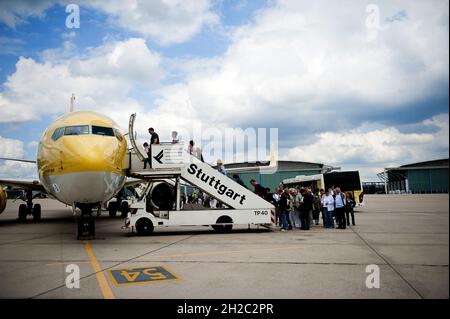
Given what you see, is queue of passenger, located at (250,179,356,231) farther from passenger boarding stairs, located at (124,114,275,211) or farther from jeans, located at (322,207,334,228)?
passenger boarding stairs, located at (124,114,275,211)

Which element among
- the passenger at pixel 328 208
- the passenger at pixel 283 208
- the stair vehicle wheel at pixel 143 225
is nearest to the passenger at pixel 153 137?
the stair vehicle wheel at pixel 143 225

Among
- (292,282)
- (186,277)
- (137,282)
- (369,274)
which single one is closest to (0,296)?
(137,282)

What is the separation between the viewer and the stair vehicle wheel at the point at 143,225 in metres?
12.4

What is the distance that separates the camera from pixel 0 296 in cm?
493

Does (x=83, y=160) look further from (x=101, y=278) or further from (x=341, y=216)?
(x=341, y=216)

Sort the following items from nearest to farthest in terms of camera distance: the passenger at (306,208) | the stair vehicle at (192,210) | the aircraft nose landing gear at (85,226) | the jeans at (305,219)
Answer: the aircraft nose landing gear at (85,226), the stair vehicle at (192,210), the passenger at (306,208), the jeans at (305,219)

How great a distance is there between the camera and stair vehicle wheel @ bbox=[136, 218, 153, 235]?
12398mm

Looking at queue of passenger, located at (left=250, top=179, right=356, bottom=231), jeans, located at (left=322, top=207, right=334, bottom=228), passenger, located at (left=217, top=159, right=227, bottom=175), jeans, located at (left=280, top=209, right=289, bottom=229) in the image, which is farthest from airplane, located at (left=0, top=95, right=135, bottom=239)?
jeans, located at (left=322, top=207, right=334, bottom=228)

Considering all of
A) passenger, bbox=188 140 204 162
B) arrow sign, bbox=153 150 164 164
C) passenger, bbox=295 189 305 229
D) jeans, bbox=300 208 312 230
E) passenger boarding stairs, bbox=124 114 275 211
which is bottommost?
jeans, bbox=300 208 312 230

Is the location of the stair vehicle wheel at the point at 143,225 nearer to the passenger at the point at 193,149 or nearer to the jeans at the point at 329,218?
the passenger at the point at 193,149

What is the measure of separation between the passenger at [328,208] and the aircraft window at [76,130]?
10.1m

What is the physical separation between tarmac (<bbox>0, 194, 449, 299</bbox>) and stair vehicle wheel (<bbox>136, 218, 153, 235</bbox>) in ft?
5.08

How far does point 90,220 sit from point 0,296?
636 cm
